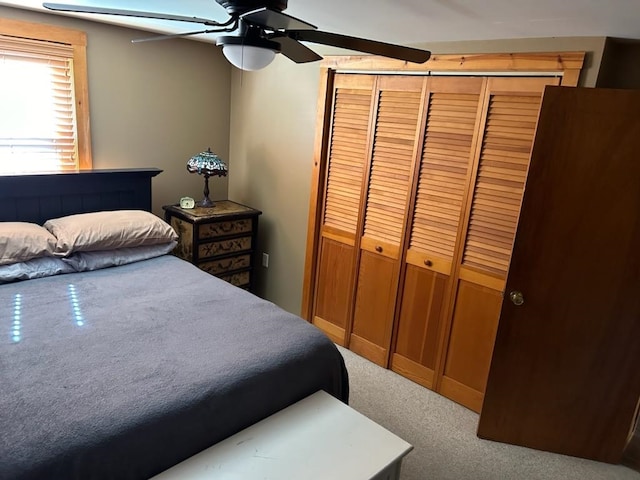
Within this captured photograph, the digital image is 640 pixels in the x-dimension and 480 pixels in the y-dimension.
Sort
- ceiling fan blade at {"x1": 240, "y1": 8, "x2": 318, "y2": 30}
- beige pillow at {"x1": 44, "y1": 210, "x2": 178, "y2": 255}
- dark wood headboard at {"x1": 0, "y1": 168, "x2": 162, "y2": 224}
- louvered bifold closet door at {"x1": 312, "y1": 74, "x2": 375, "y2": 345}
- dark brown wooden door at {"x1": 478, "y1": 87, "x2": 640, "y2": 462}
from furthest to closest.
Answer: louvered bifold closet door at {"x1": 312, "y1": 74, "x2": 375, "y2": 345} < dark wood headboard at {"x1": 0, "y1": 168, "x2": 162, "y2": 224} < beige pillow at {"x1": 44, "y1": 210, "x2": 178, "y2": 255} < dark brown wooden door at {"x1": 478, "y1": 87, "x2": 640, "y2": 462} < ceiling fan blade at {"x1": 240, "y1": 8, "x2": 318, "y2": 30}

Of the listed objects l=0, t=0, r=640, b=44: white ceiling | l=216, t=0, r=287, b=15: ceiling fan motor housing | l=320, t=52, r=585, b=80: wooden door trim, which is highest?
l=0, t=0, r=640, b=44: white ceiling

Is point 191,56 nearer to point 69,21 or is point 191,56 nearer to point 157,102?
point 157,102

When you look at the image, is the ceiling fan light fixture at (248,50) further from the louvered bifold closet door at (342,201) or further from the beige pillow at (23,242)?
the beige pillow at (23,242)

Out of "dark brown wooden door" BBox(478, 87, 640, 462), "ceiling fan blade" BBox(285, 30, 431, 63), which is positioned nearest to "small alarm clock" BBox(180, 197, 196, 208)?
"ceiling fan blade" BBox(285, 30, 431, 63)

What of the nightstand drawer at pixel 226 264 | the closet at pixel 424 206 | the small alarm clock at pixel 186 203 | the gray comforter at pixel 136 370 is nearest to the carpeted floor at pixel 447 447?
the closet at pixel 424 206

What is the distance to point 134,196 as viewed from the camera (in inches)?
130

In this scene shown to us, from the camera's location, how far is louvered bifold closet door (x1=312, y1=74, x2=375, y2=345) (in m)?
3.08

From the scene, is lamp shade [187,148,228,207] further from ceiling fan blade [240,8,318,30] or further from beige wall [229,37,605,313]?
ceiling fan blade [240,8,318,30]

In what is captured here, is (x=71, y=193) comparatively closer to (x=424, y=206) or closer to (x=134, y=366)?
(x=134, y=366)

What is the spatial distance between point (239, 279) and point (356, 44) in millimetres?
2436

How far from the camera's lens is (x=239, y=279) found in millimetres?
3654

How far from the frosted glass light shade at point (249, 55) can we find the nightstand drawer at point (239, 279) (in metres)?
2.18

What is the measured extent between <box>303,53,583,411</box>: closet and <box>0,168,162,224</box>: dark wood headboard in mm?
1259

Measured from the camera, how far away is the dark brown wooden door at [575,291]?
6.95ft
